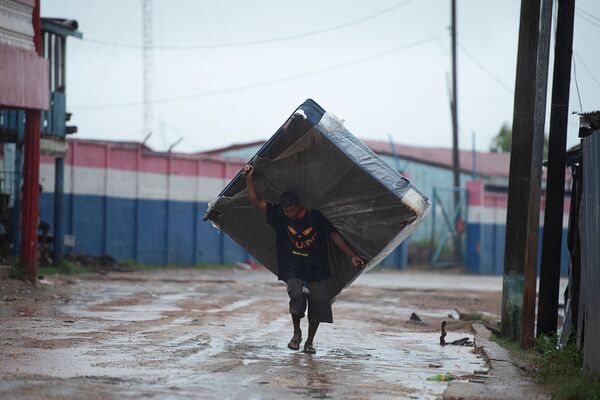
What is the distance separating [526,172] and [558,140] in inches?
20.0

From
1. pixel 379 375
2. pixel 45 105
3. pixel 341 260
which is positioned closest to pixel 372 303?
pixel 45 105

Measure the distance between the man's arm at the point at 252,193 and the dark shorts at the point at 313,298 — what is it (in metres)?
0.83

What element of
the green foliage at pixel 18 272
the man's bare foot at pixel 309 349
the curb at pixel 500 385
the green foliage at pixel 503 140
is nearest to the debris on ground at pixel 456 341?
the curb at pixel 500 385

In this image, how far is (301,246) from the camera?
1056 cm

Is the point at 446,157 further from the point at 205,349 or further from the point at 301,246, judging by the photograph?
the point at 205,349

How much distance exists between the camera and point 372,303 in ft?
65.2

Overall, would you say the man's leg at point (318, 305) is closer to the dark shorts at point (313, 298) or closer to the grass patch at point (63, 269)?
the dark shorts at point (313, 298)

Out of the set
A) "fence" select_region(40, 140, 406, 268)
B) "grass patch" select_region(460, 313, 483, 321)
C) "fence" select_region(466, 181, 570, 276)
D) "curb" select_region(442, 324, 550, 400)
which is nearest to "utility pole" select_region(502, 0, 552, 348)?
"curb" select_region(442, 324, 550, 400)

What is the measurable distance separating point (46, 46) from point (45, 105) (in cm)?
640

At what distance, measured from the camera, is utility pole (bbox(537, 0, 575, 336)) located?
11766 mm

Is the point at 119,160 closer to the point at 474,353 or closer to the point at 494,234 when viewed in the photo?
the point at 494,234

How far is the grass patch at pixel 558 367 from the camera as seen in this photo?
7.58 meters

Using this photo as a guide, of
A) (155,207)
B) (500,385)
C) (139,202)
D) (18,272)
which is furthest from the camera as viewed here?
(155,207)

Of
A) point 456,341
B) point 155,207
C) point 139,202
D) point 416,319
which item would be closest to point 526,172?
point 456,341
